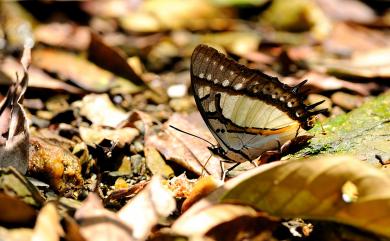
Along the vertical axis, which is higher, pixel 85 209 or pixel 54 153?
pixel 85 209

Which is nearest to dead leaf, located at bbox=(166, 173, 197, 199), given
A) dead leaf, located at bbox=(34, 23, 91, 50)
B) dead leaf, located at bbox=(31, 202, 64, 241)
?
dead leaf, located at bbox=(31, 202, 64, 241)

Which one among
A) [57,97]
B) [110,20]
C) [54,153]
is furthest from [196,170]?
[110,20]

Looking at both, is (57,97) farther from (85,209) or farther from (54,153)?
(85,209)

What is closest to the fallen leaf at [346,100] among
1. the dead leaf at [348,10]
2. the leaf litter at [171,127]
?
the leaf litter at [171,127]

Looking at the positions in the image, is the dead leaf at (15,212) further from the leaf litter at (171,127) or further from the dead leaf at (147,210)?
the dead leaf at (147,210)

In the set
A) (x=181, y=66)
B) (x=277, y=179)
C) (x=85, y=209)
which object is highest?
(x=277, y=179)

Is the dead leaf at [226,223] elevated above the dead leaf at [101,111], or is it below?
above
